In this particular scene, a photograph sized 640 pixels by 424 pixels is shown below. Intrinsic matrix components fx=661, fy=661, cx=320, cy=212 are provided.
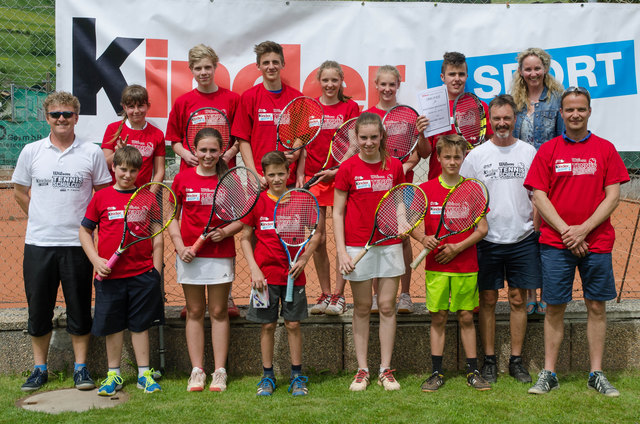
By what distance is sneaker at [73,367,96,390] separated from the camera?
451 cm

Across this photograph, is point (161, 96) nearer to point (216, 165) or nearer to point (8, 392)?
point (216, 165)

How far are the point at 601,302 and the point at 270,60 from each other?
9.37ft

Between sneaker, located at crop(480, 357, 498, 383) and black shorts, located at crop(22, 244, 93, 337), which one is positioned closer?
black shorts, located at crop(22, 244, 93, 337)

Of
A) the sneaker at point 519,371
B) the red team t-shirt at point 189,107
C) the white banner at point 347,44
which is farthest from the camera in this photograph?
the white banner at point 347,44

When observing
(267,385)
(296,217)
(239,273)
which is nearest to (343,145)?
(296,217)

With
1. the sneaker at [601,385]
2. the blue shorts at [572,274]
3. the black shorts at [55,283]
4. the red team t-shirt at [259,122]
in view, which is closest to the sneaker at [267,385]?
the black shorts at [55,283]

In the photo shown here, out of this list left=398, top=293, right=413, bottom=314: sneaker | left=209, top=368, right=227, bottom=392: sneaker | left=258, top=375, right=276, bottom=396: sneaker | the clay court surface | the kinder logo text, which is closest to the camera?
left=258, top=375, right=276, bottom=396: sneaker

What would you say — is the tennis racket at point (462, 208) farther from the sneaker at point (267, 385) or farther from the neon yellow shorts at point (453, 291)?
the sneaker at point (267, 385)

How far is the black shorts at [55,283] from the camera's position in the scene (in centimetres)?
446

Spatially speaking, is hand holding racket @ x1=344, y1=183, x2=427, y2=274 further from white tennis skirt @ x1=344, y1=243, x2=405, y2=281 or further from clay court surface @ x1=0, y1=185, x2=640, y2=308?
clay court surface @ x1=0, y1=185, x2=640, y2=308

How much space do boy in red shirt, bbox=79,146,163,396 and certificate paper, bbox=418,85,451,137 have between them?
6.76ft

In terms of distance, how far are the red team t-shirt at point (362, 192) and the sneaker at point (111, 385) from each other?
181 centimetres

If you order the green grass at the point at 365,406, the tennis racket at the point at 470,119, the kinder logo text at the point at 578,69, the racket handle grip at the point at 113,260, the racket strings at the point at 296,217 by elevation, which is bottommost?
the green grass at the point at 365,406

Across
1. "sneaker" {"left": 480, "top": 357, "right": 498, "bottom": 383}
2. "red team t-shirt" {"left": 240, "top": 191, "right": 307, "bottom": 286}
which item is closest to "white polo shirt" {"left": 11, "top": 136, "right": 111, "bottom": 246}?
"red team t-shirt" {"left": 240, "top": 191, "right": 307, "bottom": 286}
